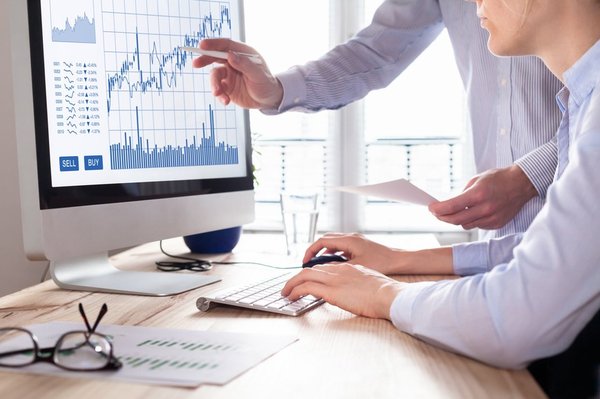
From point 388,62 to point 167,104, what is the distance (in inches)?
32.4

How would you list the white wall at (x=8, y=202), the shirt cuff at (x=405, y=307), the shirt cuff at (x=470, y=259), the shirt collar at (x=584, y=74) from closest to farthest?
the shirt cuff at (x=405, y=307)
the shirt collar at (x=584, y=74)
the shirt cuff at (x=470, y=259)
the white wall at (x=8, y=202)

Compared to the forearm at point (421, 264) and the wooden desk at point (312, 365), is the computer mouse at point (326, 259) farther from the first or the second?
the wooden desk at point (312, 365)

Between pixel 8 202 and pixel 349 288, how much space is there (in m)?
1.91

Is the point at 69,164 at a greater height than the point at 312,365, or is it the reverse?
the point at 69,164

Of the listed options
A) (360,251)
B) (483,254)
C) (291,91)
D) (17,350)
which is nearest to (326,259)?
(360,251)

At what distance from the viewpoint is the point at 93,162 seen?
1214 mm

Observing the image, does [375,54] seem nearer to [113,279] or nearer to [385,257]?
[385,257]

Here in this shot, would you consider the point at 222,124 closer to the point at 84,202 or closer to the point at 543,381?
the point at 84,202

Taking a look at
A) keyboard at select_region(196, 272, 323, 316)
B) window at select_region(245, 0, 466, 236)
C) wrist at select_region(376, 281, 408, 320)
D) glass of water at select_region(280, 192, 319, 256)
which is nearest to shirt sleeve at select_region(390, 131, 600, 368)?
wrist at select_region(376, 281, 408, 320)

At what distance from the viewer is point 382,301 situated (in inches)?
38.1

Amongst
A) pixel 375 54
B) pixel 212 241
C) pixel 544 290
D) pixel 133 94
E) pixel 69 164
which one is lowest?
pixel 212 241

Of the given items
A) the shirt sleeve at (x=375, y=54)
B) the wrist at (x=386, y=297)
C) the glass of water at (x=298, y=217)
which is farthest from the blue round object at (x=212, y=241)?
the wrist at (x=386, y=297)

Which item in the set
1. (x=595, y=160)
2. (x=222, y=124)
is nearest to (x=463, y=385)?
(x=595, y=160)

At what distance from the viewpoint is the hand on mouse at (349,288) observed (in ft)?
3.20
